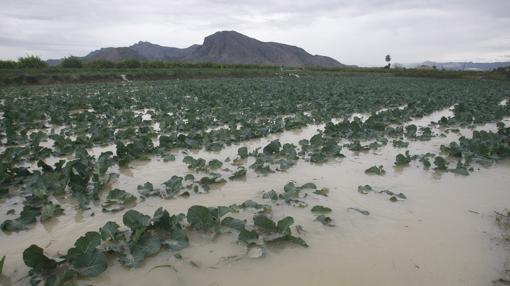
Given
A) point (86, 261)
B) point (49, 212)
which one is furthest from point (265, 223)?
point (49, 212)

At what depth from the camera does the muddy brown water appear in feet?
8.29

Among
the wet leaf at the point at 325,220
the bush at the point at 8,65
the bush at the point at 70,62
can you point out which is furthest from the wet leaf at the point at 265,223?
the bush at the point at 70,62

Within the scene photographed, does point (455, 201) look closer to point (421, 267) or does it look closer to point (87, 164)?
point (421, 267)

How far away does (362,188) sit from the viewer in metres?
4.23

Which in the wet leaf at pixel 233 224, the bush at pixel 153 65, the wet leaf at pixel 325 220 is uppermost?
the bush at pixel 153 65

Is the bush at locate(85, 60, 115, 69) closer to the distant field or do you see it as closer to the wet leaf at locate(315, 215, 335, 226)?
the distant field

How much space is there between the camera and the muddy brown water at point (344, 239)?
2525mm

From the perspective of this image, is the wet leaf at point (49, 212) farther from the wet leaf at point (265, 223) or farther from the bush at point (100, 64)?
the bush at point (100, 64)

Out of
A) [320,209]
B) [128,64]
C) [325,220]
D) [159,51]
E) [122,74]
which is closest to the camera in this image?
[325,220]

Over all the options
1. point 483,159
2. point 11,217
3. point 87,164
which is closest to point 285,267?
point 11,217

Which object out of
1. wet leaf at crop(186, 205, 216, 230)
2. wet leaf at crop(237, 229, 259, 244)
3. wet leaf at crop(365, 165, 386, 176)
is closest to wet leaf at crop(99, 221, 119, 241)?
wet leaf at crop(186, 205, 216, 230)

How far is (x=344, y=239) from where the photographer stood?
307 centimetres

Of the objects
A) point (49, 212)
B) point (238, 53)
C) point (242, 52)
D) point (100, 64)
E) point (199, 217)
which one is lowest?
point (49, 212)

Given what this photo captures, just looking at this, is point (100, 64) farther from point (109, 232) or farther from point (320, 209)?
point (320, 209)
